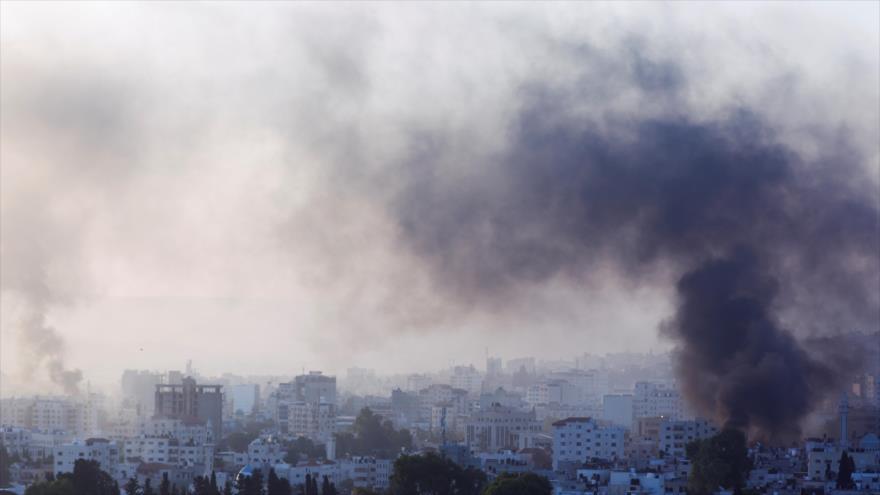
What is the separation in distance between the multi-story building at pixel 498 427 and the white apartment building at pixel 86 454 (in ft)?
47.7

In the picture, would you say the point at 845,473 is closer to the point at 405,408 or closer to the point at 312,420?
the point at 312,420

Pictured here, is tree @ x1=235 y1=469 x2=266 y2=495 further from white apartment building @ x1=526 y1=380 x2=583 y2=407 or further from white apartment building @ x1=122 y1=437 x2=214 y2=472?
white apartment building @ x1=526 y1=380 x2=583 y2=407

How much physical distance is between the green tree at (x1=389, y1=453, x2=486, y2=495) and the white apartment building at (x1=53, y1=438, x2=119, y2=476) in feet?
32.7

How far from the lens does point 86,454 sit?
46.3 meters

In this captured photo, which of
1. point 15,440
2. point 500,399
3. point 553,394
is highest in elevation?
point 553,394

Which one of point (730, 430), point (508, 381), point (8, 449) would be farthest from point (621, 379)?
point (730, 430)

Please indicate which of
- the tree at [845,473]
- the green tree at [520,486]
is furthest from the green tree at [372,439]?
the green tree at [520,486]

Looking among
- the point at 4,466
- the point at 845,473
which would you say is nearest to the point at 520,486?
the point at 845,473

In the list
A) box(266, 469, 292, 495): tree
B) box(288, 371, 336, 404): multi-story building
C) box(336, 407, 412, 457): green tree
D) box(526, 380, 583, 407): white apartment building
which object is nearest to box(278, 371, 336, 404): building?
box(288, 371, 336, 404): multi-story building

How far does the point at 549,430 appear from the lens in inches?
2657

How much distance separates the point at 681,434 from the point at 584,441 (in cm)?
312

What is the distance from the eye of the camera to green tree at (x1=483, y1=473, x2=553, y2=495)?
114 feet

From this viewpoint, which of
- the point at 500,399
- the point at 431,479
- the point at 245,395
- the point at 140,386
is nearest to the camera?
the point at 431,479

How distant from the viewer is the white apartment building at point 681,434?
156 ft
